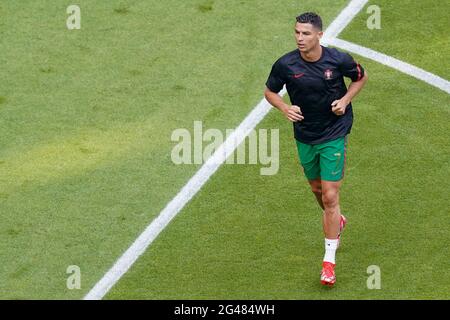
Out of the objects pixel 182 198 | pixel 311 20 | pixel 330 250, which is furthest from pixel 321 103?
pixel 182 198

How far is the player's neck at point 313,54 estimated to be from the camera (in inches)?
472

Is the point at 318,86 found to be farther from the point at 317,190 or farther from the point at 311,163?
the point at 317,190

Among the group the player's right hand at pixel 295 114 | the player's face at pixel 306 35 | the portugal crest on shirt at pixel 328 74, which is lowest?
the player's right hand at pixel 295 114

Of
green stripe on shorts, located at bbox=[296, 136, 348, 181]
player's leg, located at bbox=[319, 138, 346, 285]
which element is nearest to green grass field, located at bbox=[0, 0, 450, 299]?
player's leg, located at bbox=[319, 138, 346, 285]

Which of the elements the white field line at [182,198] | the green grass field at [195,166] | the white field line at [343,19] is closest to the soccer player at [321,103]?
the green grass field at [195,166]

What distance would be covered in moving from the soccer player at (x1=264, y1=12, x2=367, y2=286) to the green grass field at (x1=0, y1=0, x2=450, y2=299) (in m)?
0.72

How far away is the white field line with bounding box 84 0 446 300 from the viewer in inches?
497

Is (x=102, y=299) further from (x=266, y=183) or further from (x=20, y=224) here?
(x=266, y=183)

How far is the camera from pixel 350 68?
12.1 metres

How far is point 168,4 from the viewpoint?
1675cm

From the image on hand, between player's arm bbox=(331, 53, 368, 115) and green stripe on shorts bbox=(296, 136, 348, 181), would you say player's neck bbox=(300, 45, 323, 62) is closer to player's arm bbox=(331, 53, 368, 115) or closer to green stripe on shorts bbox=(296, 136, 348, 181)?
player's arm bbox=(331, 53, 368, 115)

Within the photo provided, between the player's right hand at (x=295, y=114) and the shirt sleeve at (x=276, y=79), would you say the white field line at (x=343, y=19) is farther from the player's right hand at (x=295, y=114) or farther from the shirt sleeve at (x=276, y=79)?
the player's right hand at (x=295, y=114)

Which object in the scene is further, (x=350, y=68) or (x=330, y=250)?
(x=330, y=250)

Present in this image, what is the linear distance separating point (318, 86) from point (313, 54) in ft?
0.91
